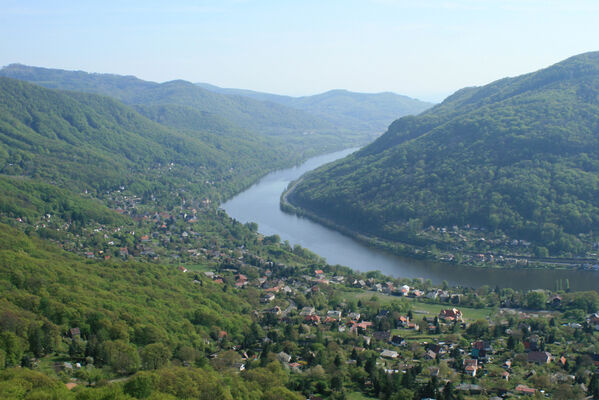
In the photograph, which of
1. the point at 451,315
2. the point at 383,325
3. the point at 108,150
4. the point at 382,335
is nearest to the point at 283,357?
the point at 382,335

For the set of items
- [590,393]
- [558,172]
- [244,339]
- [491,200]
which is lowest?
[244,339]

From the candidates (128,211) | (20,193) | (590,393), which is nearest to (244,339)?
(590,393)

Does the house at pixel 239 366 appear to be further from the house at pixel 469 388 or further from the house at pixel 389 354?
the house at pixel 469 388

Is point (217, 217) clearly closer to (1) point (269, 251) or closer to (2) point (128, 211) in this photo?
(2) point (128, 211)

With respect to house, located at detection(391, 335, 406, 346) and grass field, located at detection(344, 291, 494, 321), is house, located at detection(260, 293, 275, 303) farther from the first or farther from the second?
house, located at detection(391, 335, 406, 346)

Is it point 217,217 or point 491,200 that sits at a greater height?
point 491,200

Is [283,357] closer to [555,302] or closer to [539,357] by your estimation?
[539,357]
